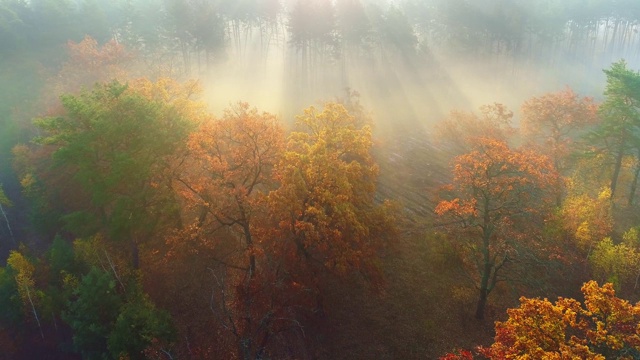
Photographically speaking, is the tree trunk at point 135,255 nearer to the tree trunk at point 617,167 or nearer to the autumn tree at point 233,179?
the autumn tree at point 233,179

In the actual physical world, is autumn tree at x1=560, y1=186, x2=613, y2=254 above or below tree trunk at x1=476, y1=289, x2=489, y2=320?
above

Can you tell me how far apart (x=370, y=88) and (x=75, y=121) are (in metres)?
57.7

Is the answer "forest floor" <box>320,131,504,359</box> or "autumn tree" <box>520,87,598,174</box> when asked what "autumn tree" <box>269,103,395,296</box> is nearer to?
"forest floor" <box>320,131,504,359</box>

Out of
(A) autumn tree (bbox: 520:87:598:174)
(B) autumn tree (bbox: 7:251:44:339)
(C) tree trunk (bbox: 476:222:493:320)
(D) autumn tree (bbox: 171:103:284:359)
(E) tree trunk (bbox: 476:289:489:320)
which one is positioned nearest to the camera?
(D) autumn tree (bbox: 171:103:284:359)

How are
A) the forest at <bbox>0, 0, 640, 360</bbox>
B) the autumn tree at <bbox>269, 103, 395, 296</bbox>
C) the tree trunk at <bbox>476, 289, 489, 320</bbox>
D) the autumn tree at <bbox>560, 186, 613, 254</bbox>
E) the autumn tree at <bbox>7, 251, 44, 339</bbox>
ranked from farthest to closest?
the autumn tree at <bbox>560, 186, 613, 254</bbox>, the autumn tree at <bbox>7, 251, 44, 339</bbox>, the tree trunk at <bbox>476, 289, 489, 320</bbox>, the forest at <bbox>0, 0, 640, 360</bbox>, the autumn tree at <bbox>269, 103, 395, 296</bbox>

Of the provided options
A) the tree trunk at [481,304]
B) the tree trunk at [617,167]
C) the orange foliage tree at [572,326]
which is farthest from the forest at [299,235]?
the tree trunk at [617,167]

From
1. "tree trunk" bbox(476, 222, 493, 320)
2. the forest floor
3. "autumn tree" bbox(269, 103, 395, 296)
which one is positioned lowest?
the forest floor

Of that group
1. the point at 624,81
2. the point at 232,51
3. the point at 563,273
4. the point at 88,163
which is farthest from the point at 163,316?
the point at 232,51

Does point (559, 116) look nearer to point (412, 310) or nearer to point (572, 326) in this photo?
point (412, 310)

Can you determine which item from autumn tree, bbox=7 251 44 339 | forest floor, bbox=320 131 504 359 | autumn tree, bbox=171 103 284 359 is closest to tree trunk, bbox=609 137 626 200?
forest floor, bbox=320 131 504 359

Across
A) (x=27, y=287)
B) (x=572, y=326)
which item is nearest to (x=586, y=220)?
(x=572, y=326)

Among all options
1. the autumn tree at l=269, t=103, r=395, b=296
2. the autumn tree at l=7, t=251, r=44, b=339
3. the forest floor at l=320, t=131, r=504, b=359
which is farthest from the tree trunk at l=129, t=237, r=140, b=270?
the forest floor at l=320, t=131, r=504, b=359

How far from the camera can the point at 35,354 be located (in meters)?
28.2

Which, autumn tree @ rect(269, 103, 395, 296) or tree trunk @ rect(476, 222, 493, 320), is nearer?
autumn tree @ rect(269, 103, 395, 296)
